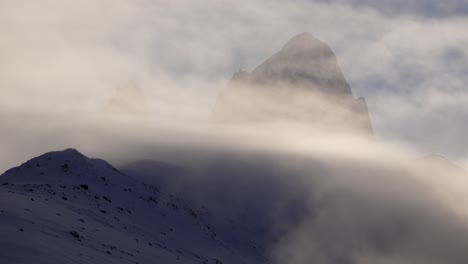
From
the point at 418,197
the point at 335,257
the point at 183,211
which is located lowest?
the point at 335,257

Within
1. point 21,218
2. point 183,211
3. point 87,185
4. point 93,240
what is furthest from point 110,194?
point 21,218

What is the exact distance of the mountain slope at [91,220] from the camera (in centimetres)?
2289

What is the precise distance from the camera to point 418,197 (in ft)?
542

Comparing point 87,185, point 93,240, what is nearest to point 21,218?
point 93,240

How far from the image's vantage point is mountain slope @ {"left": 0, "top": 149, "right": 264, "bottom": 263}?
22.9 metres

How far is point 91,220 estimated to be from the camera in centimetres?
3584

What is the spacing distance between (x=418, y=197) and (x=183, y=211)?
12476cm

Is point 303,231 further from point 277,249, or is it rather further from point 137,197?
point 137,197

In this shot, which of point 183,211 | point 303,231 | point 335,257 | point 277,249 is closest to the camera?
point 183,211

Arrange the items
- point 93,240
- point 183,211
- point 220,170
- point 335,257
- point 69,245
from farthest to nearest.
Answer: point 220,170 → point 335,257 → point 183,211 → point 93,240 → point 69,245

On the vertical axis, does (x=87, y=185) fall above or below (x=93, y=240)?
above

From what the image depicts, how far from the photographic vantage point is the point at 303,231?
3979 inches

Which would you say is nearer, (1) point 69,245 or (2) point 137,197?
(1) point 69,245

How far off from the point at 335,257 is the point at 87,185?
57.1 metres
